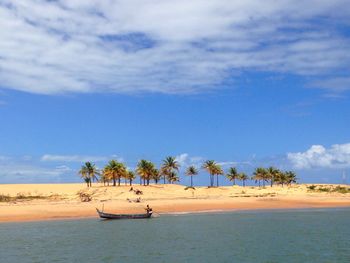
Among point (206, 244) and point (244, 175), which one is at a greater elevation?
point (244, 175)

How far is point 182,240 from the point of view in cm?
4725

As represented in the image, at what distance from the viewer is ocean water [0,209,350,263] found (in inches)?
1502

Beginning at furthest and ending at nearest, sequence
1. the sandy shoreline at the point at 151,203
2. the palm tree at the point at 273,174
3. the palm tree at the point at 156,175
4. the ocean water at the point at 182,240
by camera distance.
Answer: the palm tree at the point at 273,174, the palm tree at the point at 156,175, the sandy shoreline at the point at 151,203, the ocean water at the point at 182,240

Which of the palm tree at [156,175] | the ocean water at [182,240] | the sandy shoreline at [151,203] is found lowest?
the ocean water at [182,240]

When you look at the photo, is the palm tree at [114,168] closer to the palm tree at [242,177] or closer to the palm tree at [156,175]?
the palm tree at [156,175]

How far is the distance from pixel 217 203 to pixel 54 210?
3142 centimetres

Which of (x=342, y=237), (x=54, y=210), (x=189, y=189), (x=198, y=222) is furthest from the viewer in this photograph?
(x=189, y=189)

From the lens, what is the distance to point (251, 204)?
9344 cm

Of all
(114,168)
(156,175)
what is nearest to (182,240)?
(114,168)

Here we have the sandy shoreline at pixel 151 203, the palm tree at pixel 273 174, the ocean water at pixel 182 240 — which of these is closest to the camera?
the ocean water at pixel 182 240

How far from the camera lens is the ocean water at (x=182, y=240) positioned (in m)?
38.2

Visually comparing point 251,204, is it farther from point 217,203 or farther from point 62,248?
point 62,248

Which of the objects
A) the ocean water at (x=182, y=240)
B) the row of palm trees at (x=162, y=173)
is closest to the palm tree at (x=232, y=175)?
the row of palm trees at (x=162, y=173)

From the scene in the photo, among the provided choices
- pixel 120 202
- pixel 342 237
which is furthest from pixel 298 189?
pixel 342 237
